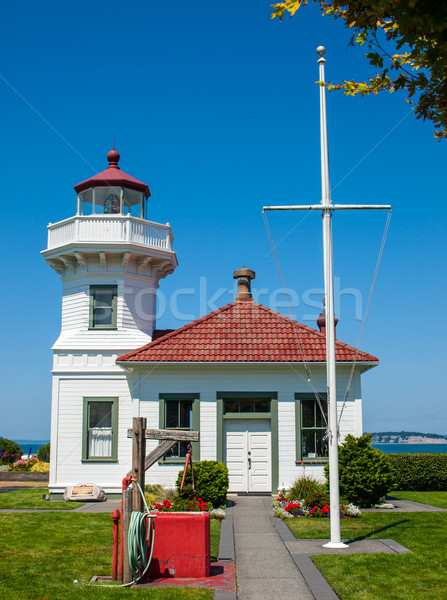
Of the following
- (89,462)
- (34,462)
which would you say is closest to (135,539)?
(89,462)

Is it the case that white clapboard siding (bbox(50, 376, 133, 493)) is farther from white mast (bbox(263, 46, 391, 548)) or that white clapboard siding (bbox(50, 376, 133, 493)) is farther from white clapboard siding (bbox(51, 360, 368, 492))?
white mast (bbox(263, 46, 391, 548))

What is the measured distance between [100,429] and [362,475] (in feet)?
26.5

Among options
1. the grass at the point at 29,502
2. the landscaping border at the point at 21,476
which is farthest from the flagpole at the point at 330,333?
the landscaping border at the point at 21,476

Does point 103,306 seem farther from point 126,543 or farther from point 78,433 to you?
point 126,543

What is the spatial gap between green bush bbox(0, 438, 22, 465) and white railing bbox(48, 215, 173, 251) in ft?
42.3

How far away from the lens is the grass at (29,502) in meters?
16.5

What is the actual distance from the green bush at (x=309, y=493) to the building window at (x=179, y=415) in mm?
3505

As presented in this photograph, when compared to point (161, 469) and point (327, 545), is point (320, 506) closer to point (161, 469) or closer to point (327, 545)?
point (327, 545)

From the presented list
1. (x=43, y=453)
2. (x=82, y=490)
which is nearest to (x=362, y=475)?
(x=82, y=490)

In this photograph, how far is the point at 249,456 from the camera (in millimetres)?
17969

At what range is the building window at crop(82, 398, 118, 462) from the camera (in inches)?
739

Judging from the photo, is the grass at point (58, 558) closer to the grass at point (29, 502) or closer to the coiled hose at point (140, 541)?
the coiled hose at point (140, 541)

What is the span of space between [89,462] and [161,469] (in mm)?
2397


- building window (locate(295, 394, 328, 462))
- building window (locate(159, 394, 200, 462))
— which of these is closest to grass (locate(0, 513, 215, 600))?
building window (locate(159, 394, 200, 462))
